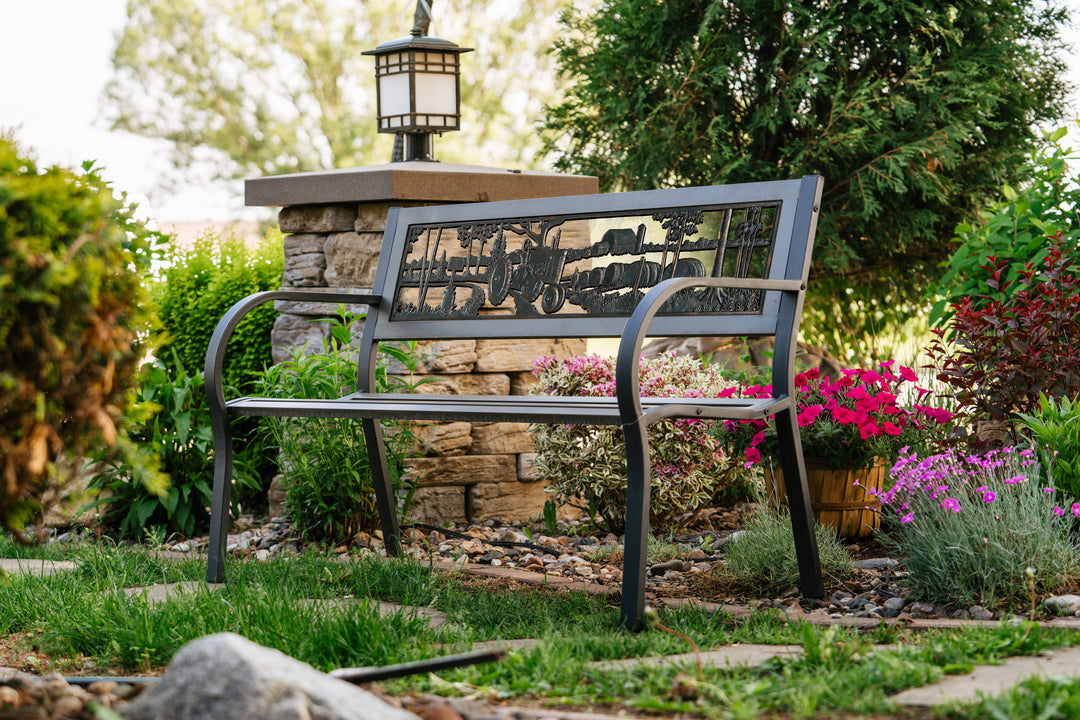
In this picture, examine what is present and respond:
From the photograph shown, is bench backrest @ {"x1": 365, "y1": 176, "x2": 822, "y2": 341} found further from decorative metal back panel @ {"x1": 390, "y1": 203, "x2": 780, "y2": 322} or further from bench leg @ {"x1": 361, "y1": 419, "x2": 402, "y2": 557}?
bench leg @ {"x1": 361, "y1": 419, "x2": 402, "y2": 557}

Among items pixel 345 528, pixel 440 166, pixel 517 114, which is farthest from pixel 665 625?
pixel 517 114

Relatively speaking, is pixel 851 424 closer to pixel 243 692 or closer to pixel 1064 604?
pixel 1064 604

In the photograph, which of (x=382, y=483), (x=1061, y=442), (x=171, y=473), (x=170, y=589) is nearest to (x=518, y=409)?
(x=382, y=483)

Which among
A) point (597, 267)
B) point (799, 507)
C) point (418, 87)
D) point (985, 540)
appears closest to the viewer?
point (985, 540)

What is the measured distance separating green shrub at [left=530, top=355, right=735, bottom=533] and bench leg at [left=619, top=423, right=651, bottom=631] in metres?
1.53

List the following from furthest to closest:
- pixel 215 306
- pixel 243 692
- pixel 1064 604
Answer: pixel 215 306
pixel 1064 604
pixel 243 692

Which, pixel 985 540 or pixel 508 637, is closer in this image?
pixel 508 637

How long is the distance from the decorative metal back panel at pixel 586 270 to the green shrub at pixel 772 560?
2.23 ft

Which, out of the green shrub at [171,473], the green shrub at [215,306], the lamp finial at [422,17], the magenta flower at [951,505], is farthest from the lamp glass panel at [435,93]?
the magenta flower at [951,505]

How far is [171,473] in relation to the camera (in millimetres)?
4312

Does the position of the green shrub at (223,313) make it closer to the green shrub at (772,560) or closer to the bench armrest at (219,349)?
the bench armrest at (219,349)

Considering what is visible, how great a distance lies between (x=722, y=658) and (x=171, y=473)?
9.84ft

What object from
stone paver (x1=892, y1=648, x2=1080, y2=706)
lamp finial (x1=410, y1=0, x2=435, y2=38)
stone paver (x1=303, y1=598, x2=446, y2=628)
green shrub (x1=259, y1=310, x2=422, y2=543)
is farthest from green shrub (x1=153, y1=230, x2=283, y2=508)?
stone paver (x1=892, y1=648, x2=1080, y2=706)

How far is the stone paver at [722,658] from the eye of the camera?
1935 millimetres
